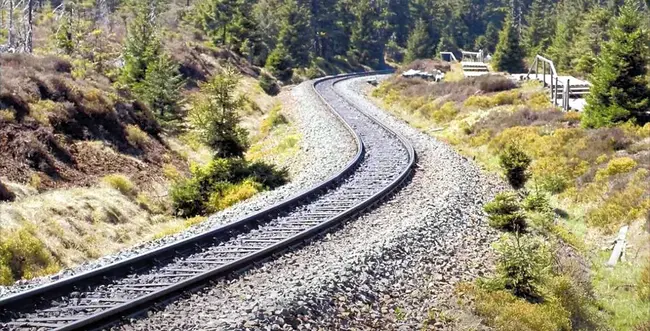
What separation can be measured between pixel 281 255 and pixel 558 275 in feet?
18.4

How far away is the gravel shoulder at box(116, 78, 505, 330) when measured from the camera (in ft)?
28.7

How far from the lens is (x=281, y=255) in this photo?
11633mm

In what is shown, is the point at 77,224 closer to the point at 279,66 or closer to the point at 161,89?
the point at 161,89

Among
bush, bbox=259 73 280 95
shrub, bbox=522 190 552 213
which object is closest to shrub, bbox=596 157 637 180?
shrub, bbox=522 190 552 213

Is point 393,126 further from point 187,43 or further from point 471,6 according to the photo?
point 471,6

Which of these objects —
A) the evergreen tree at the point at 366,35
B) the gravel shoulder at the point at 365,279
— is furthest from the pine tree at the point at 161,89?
the evergreen tree at the point at 366,35

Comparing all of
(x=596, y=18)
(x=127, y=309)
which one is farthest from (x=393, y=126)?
(x=596, y=18)

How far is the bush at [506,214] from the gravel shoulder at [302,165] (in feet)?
17.3

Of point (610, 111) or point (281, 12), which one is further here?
point (281, 12)

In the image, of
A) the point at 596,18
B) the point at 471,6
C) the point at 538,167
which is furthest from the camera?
the point at 471,6

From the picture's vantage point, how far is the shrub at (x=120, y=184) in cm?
1942

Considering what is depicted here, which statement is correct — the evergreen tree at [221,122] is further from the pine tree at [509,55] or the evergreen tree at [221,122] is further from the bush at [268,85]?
the pine tree at [509,55]

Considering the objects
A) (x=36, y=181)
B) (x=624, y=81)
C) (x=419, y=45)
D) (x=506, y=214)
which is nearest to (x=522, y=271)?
(x=506, y=214)

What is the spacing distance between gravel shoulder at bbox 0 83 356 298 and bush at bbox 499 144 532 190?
5.32 m
